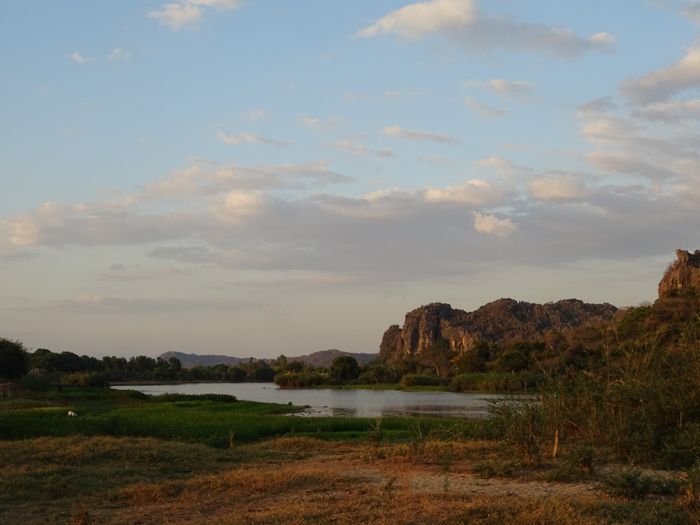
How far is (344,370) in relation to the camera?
92.9m

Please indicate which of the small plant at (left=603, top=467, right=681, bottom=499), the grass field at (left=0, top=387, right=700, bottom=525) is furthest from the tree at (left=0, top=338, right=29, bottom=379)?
the small plant at (left=603, top=467, right=681, bottom=499)

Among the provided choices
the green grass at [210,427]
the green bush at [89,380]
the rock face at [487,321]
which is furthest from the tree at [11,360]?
the rock face at [487,321]

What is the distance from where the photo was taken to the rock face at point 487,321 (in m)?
166

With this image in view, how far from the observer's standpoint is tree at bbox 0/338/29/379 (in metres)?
60.5

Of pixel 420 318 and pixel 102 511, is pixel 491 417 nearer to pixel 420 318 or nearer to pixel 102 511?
pixel 102 511

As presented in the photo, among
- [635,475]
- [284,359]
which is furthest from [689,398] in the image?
[284,359]

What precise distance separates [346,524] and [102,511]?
4492 millimetres

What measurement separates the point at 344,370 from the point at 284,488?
80882mm

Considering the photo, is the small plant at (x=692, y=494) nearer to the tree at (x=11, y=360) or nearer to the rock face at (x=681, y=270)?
the tree at (x=11, y=360)

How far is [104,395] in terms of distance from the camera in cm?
4794

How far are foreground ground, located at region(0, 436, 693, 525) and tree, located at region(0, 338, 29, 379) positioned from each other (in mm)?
46150

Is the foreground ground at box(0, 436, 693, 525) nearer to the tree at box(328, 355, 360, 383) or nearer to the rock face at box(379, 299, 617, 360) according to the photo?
the tree at box(328, 355, 360, 383)

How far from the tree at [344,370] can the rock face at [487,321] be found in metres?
65.8

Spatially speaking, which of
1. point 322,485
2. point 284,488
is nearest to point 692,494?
point 322,485
